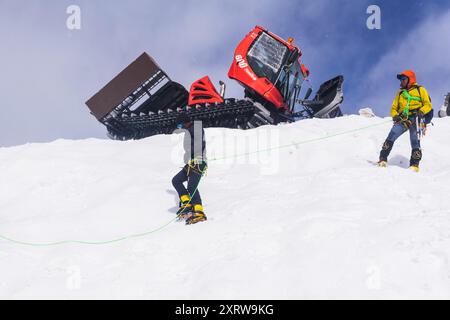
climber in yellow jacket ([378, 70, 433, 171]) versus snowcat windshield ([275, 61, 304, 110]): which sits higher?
snowcat windshield ([275, 61, 304, 110])

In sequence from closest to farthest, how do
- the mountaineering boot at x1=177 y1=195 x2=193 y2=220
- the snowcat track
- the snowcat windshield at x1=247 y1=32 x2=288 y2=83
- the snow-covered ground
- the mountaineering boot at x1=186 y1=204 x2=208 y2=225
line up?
1. the snow-covered ground
2. the mountaineering boot at x1=186 y1=204 x2=208 y2=225
3. the mountaineering boot at x1=177 y1=195 x2=193 y2=220
4. the snowcat track
5. the snowcat windshield at x1=247 y1=32 x2=288 y2=83

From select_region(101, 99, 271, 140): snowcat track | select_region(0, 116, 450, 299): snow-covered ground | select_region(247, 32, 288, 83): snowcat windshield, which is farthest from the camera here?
select_region(247, 32, 288, 83): snowcat windshield

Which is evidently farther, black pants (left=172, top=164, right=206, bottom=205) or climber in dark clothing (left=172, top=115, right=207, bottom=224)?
black pants (left=172, top=164, right=206, bottom=205)

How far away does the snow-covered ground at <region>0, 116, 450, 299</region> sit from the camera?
3270 millimetres

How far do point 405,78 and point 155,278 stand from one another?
5.93 m

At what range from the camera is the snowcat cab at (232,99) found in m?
14.4

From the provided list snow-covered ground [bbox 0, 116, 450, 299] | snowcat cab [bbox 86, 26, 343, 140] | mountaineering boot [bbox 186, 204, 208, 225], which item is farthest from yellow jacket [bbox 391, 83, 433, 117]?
snowcat cab [bbox 86, 26, 343, 140]

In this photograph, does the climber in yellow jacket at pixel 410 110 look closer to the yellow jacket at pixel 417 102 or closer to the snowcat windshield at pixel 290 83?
the yellow jacket at pixel 417 102

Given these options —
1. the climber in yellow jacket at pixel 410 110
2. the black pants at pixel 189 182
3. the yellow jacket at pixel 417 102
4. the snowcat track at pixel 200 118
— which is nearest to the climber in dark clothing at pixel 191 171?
the black pants at pixel 189 182

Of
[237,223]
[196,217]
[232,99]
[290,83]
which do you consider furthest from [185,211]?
[290,83]

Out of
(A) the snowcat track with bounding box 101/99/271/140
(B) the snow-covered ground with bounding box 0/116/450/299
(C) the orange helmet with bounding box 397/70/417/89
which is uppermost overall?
(A) the snowcat track with bounding box 101/99/271/140

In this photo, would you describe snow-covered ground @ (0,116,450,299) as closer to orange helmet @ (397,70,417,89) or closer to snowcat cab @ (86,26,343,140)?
orange helmet @ (397,70,417,89)
